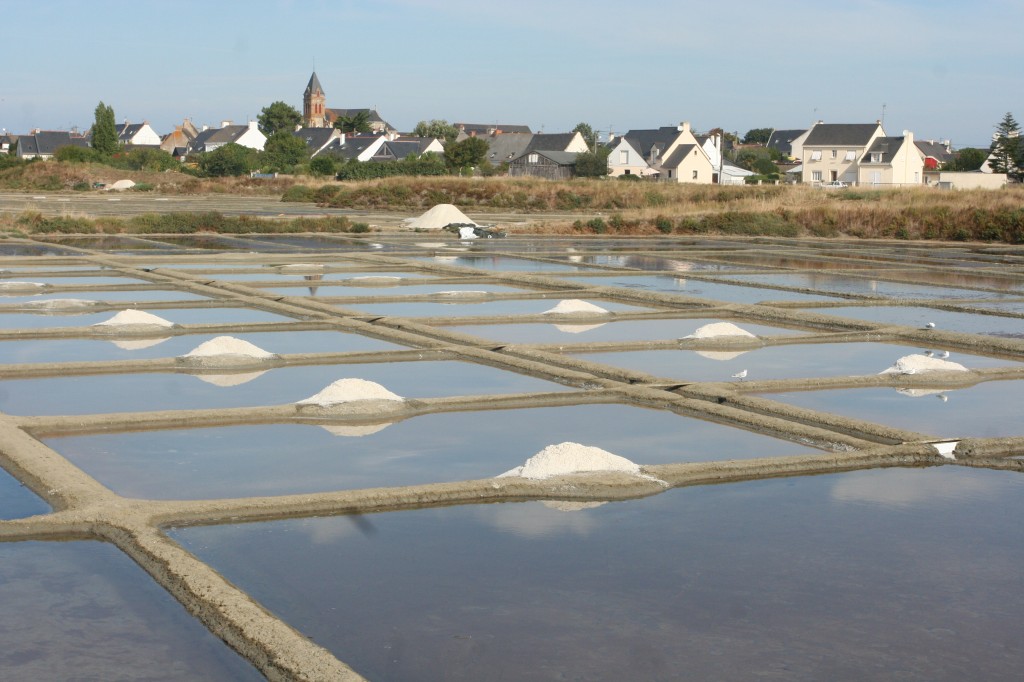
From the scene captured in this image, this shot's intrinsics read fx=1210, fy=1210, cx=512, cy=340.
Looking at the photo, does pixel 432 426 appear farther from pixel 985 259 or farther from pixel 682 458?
pixel 985 259

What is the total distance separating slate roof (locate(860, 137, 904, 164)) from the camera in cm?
7719

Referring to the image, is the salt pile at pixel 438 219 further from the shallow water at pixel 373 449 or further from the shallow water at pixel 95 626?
the shallow water at pixel 95 626

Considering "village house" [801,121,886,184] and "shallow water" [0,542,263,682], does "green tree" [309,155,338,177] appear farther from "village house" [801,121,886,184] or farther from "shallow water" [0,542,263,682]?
"shallow water" [0,542,263,682]

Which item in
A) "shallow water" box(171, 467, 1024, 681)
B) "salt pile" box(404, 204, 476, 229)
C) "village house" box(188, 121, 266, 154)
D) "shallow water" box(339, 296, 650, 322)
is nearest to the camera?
"shallow water" box(171, 467, 1024, 681)

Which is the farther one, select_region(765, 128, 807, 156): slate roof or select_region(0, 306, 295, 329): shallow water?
select_region(765, 128, 807, 156): slate roof

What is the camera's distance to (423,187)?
48781 mm

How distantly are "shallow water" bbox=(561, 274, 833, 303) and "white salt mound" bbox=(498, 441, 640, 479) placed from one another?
28.7 ft

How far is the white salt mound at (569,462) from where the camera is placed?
5.94 meters

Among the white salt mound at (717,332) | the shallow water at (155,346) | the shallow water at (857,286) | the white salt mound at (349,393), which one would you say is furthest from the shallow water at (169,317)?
the shallow water at (857,286)

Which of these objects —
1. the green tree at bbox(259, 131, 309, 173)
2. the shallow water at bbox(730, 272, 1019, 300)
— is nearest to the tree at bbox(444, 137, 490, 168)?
the green tree at bbox(259, 131, 309, 173)

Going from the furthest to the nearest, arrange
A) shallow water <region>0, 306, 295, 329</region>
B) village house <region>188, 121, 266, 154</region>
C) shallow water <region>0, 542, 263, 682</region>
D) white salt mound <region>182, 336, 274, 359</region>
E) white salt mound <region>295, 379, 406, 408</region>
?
1. village house <region>188, 121, 266, 154</region>
2. shallow water <region>0, 306, 295, 329</region>
3. white salt mound <region>182, 336, 274, 359</region>
4. white salt mound <region>295, 379, 406, 408</region>
5. shallow water <region>0, 542, 263, 682</region>

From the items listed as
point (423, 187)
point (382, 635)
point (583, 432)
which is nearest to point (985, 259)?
point (583, 432)

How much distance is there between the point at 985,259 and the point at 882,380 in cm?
1623

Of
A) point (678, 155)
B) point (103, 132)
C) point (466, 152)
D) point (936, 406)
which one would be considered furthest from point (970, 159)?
point (936, 406)
